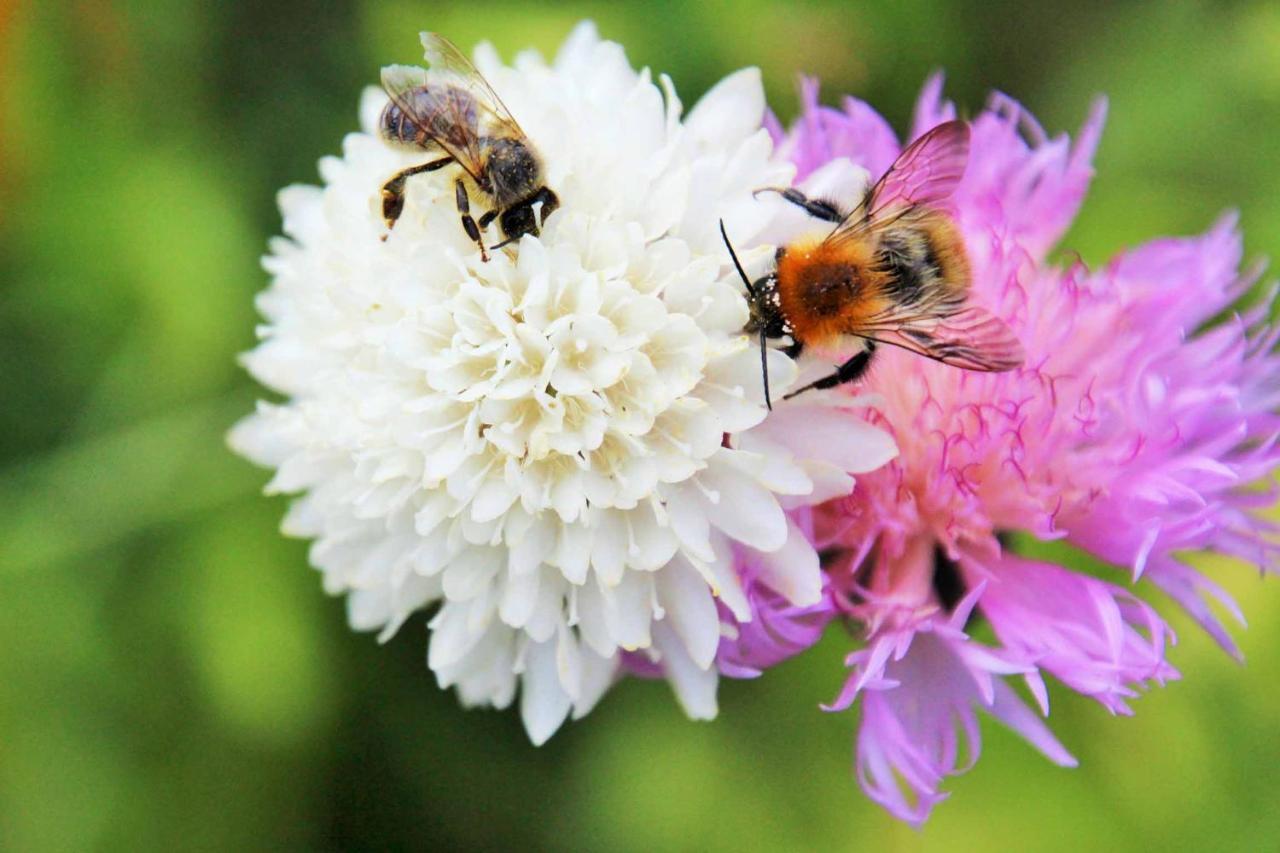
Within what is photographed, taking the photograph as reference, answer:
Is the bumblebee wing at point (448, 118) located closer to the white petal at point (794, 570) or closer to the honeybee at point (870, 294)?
the honeybee at point (870, 294)

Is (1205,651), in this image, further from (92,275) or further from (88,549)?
(92,275)

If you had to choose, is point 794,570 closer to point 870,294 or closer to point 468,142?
point 870,294

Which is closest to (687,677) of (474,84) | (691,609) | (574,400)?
(691,609)

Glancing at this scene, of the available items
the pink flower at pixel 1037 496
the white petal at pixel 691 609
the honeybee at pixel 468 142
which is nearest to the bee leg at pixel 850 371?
the pink flower at pixel 1037 496

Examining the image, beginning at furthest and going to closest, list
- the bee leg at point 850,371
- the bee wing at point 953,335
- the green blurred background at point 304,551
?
1. the green blurred background at point 304,551
2. the bee leg at point 850,371
3. the bee wing at point 953,335

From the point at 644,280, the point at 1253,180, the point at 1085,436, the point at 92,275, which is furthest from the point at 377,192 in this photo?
the point at 1253,180

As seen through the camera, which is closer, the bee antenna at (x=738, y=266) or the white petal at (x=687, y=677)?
the bee antenna at (x=738, y=266)
